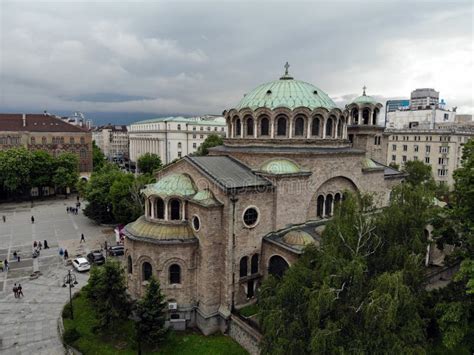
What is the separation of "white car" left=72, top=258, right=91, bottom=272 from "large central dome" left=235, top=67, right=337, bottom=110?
19953 millimetres

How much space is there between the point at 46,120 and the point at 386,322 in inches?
3066

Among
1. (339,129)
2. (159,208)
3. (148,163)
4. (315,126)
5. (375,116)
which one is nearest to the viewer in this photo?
(159,208)

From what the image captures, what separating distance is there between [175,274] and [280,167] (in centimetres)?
1019

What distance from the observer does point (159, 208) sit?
75.2 ft

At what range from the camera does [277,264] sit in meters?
21.7

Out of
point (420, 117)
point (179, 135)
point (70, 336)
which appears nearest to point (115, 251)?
point (70, 336)

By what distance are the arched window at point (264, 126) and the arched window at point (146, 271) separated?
1312 cm

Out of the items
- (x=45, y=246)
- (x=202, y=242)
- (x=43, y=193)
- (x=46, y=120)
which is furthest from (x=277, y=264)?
(x=46, y=120)

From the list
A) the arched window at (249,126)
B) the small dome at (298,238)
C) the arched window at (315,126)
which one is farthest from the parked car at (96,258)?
the arched window at (315,126)

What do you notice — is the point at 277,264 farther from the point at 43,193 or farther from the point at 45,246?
the point at 43,193

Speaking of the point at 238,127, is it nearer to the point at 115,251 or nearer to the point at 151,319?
the point at 151,319

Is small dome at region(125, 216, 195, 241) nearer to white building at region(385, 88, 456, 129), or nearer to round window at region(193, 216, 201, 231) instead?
round window at region(193, 216, 201, 231)

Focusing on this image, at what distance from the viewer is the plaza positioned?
20797 mm

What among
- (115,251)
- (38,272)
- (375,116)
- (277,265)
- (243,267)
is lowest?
(38,272)
